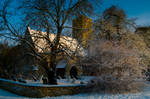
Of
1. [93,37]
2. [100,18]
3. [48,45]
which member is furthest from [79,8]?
[48,45]

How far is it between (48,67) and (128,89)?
5.85 metres

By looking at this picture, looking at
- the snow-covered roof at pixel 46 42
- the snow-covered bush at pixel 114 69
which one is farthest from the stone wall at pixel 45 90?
the snow-covered roof at pixel 46 42

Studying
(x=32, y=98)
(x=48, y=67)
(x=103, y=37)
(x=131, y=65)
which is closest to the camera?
(x=32, y=98)

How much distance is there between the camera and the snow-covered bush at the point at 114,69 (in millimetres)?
9234

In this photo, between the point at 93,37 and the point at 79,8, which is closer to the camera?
the point at 79,8

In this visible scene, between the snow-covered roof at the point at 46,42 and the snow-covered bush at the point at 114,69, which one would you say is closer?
the snow-covered bush at the point at 114,69

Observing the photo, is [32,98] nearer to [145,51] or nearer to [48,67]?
[48,67]

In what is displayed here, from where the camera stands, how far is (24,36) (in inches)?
410

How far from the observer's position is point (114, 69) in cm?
982

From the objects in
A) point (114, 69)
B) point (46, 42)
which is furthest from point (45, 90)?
point (114, 69)

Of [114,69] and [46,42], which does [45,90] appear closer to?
[46,42]

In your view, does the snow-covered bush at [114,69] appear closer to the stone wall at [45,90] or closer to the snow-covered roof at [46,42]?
the stone wall at [45,90]

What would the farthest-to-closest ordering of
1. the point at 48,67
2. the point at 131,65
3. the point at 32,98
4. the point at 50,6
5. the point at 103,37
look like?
the point at 103,37, the point at 48,67, the point at 50,6, the point at 131,65, the point at 32,98

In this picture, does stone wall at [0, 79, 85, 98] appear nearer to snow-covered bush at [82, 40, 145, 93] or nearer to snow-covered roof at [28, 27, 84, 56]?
snow-covered bush at [82, 40, 145, 93]
